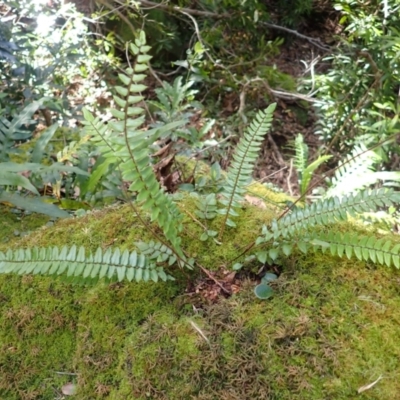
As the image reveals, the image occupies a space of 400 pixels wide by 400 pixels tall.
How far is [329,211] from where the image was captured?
158 centimetres

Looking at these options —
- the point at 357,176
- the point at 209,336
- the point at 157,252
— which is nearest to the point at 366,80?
the point at 357,176

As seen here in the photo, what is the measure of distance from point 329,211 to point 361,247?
0.58ft

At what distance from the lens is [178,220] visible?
169 cm

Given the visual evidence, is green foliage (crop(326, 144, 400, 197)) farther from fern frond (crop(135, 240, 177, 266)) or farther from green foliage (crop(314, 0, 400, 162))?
fern frond (crop(135, 240, 177, 266))

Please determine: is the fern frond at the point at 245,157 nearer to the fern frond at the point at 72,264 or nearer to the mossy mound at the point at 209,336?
the mossy mound at the point at 209,336

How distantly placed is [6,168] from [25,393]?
106 cm

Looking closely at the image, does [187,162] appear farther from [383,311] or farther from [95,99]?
[95,99]

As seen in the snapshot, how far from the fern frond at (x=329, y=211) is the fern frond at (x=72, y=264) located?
0.51m

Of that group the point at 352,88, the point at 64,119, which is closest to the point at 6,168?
the point at 64,119

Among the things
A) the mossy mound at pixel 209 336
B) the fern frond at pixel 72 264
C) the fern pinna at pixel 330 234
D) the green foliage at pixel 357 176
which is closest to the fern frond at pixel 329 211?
the fern pinna at pixel 330 234

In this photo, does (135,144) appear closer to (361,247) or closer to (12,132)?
(361,247)

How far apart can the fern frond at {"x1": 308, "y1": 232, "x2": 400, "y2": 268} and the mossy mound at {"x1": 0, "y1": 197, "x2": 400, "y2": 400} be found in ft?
0.35

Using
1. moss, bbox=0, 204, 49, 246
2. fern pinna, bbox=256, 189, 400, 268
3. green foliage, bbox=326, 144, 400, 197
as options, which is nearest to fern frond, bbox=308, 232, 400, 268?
fern pinna, bbox=256, 189, 400, 268

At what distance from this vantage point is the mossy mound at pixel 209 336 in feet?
4.36
